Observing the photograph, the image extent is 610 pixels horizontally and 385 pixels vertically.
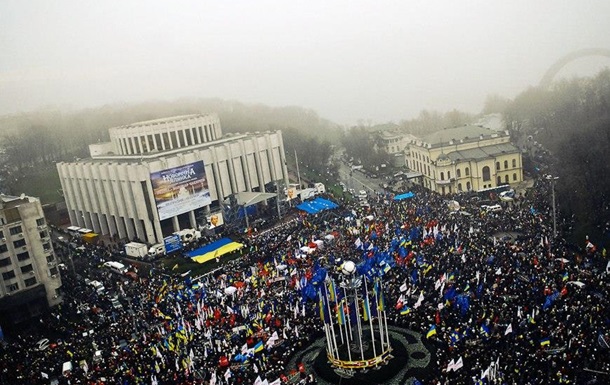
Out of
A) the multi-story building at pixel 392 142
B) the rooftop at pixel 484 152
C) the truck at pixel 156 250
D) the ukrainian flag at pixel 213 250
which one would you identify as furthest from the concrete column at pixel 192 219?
the multi-story building at pixel 392 142

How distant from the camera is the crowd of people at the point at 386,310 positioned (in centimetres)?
1944

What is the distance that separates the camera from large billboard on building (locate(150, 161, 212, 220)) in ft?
156

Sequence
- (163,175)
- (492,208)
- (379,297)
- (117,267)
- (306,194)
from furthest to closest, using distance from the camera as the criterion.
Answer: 1. (306,194)
2. (163,175)
3. (492,208)
4. (117,267)
5. (379,297)

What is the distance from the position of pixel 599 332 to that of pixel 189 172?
39177 mm


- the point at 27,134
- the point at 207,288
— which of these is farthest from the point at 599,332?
the point at 27,134

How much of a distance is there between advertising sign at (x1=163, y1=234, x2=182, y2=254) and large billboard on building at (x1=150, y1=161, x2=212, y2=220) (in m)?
4.82

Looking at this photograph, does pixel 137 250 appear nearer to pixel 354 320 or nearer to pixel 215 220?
pixel 215 220

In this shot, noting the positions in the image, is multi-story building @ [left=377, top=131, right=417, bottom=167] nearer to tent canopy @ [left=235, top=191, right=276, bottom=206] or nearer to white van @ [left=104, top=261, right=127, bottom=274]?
tent canopy @ [left=235, top=191, right=276, bottom=206]

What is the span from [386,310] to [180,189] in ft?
96.8

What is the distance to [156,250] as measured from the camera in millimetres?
43312

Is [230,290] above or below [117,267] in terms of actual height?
above

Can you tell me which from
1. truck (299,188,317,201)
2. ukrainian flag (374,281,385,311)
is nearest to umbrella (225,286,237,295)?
ukrainian flag (374,281,385,311)

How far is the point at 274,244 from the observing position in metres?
39.1

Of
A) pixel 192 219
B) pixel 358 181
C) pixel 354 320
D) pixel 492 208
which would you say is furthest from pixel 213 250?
pixel 358 181
